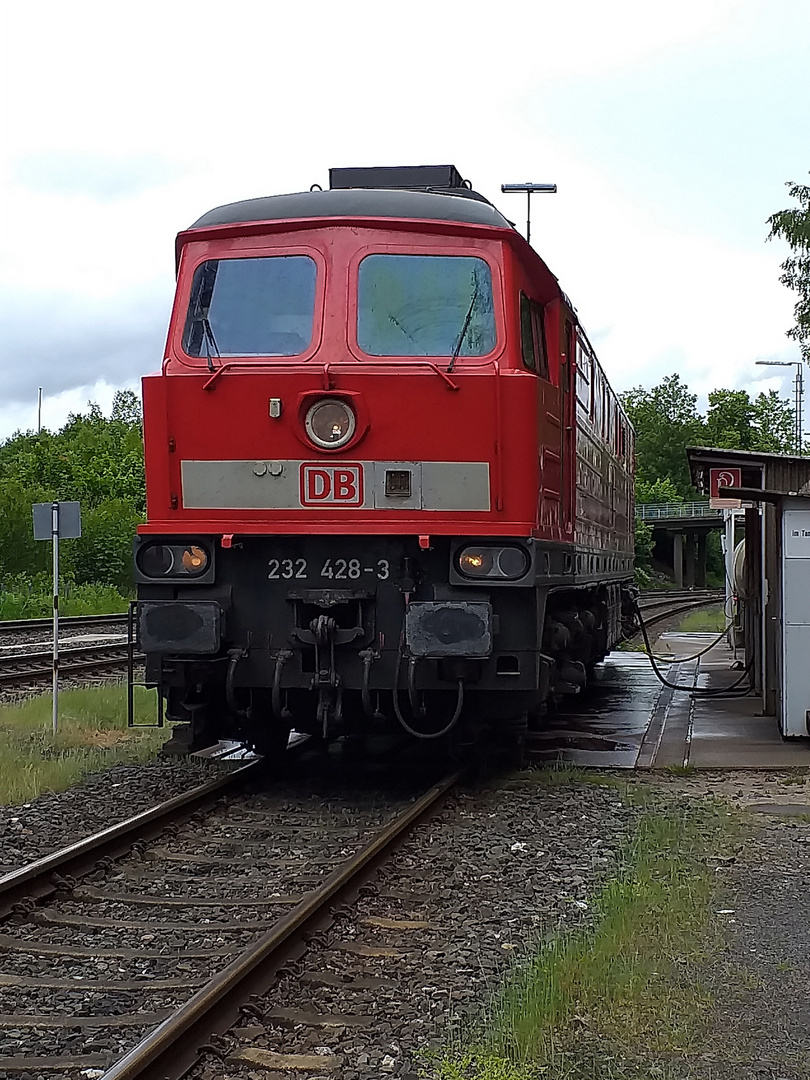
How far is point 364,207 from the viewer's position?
8.47 metres

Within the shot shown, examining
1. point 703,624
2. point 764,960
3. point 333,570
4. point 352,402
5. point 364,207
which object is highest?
point 364,207

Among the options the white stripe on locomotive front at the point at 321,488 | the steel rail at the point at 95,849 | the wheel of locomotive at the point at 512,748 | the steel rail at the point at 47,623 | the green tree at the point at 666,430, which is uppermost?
the green tree at the point at 666,430

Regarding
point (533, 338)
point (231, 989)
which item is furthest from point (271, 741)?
point (231, 989)

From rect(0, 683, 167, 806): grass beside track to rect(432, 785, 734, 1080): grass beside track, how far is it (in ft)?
14.5

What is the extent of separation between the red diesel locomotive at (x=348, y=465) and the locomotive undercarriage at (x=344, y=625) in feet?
0.04

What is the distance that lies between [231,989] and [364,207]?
535cm

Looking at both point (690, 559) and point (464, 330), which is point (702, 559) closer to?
point (690, 559)

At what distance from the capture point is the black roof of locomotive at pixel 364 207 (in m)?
8.44

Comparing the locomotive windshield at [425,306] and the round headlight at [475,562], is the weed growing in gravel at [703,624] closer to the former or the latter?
the locomotive windshield at [425,306]

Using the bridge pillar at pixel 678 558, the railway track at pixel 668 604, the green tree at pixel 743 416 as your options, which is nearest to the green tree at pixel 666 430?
the green tree at pixel 743 416

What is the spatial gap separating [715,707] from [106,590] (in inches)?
1051

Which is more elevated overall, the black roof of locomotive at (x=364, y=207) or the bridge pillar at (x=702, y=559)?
the black roof of locomotive at (x=364, y=207)

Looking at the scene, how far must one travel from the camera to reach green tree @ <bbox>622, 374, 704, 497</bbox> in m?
100

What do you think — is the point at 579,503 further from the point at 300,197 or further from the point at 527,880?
the point at 527,880
